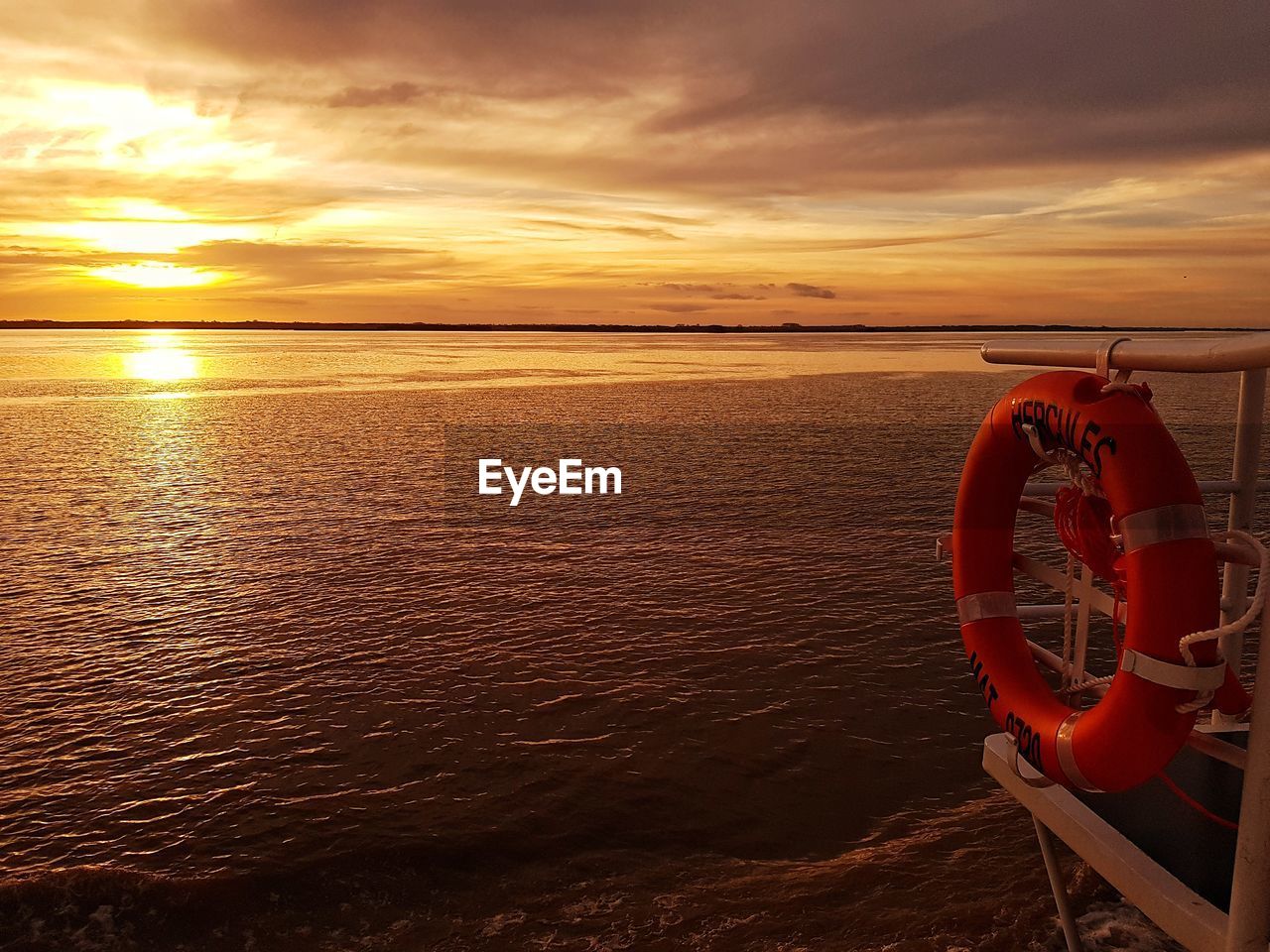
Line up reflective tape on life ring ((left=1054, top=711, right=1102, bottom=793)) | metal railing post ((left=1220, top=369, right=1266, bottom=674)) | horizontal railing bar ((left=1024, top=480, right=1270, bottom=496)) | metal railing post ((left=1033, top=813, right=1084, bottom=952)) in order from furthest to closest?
metal railing post ((left=1033, top=813, right=1084, bottom=952)) < metal railing post ((left=1220, top=369, right=1266, bottom=674)) < horizontal railing bar ((left=1024, top=480, right=1270, bottom=496)) < reflective tape on life ring ((left=1054, top=711, right=1102, bottom=793))

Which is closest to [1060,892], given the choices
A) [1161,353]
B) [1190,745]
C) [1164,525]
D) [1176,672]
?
[1190,745]

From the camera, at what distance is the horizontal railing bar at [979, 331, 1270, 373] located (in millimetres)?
3312

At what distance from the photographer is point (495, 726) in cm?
894

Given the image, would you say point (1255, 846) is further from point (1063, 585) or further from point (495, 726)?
point (495, 726)

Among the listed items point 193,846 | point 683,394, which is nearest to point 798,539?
point 193,846

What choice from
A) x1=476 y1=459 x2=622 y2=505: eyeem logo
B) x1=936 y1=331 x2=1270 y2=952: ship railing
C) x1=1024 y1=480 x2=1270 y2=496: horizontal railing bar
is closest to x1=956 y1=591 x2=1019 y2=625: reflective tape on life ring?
x1=936 y1=331 x2=1270 y2=952: ship railing

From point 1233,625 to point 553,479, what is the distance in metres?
20.0

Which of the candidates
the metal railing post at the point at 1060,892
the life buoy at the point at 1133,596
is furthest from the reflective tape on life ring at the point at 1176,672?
the metal railing post at the point at 1060,892

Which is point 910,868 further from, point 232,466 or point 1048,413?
point 232,466

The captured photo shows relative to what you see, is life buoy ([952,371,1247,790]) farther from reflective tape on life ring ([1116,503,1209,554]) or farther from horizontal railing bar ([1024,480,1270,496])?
→ horizontal railing bar ([1024,480,1270,496])

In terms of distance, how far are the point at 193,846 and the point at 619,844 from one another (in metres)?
3.38

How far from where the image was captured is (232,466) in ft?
84.2

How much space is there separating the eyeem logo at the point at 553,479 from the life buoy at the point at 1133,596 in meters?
16.1

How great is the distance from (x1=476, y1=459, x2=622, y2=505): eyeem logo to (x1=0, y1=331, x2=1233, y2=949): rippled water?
845 mm
